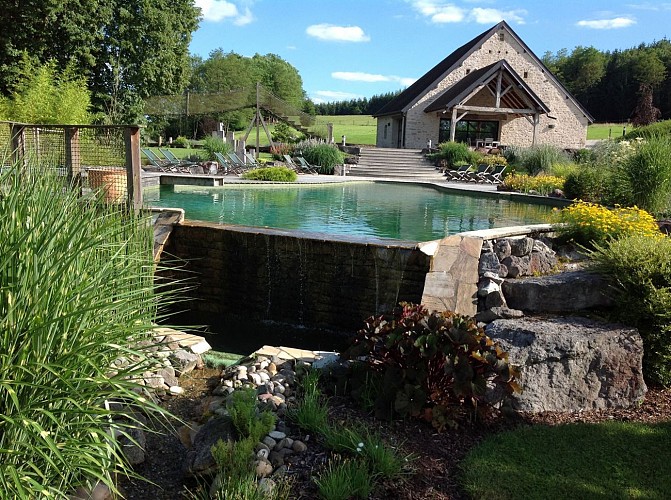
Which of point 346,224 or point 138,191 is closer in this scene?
point 138,191

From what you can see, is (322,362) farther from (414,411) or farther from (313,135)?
(313,135)

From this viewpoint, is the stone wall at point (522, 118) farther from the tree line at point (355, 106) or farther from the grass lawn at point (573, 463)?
the tree line at point (355, 106)

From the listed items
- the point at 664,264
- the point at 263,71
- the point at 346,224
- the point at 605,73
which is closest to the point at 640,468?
the point at 664,264

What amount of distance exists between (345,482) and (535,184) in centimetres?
1424

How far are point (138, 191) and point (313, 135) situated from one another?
2467 cm

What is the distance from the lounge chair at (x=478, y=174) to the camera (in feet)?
68.6

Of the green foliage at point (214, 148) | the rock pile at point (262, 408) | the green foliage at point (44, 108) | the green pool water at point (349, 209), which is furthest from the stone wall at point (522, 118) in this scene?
the rock pile at point (262, 408)

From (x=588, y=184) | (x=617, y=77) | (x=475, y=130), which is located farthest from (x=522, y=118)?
(x=617, y=77)

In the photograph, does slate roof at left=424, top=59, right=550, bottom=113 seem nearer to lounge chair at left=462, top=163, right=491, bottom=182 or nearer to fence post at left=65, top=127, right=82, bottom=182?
lounge chair at left=462, top=163, right=491, bottom=182

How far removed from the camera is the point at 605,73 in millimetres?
55031

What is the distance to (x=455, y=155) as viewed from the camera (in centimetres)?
2494

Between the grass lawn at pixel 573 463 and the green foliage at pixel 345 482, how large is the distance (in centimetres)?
56

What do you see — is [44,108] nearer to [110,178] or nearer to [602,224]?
[110,178]

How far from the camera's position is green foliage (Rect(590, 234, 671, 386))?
170 inches
